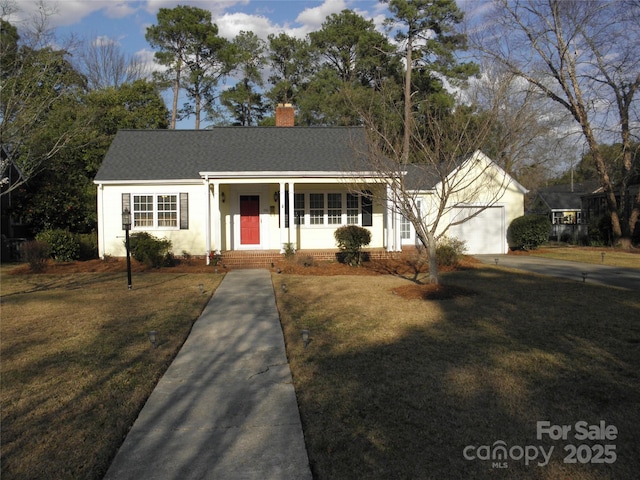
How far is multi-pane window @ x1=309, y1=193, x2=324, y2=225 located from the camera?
18.7 meters

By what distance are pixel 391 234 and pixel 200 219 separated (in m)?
6.84

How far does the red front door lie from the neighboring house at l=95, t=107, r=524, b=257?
0.12ft

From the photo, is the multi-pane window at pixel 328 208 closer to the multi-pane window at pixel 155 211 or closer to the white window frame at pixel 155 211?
the white window frame at pixel 155 211

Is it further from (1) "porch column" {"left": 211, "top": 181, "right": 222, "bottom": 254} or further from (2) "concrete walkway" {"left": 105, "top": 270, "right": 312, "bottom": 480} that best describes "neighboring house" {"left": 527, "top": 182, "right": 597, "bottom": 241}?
(2) "concrete walkway" {"left": 105, "top": 270, "right": 312, "bottom": 480}

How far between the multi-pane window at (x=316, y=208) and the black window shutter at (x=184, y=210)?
4.42 m

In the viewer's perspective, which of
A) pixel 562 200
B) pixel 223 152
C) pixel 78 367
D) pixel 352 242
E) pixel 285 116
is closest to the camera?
pixel 78 367

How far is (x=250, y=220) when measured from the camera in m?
18.7

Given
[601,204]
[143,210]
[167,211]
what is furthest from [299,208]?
[601,204]

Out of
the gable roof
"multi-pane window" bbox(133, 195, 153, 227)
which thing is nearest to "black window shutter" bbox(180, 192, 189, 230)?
"multi-pane window" bbox(133, 195, 153, 227)

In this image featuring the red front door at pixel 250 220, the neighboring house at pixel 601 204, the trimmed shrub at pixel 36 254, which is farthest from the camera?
the neighboring house at pixel 601 204

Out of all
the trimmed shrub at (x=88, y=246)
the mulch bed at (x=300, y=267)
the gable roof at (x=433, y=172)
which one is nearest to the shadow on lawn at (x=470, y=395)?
the gable roof at (x=433, y=172)

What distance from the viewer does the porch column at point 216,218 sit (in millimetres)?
16672

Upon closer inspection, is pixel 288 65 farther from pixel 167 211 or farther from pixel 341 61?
pixel 167 211

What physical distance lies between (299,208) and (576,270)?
9378 mm
